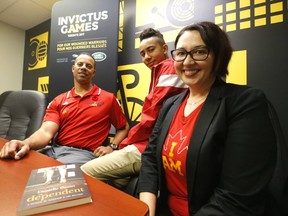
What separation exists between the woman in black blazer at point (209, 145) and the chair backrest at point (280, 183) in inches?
1.3

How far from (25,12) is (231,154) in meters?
4.09

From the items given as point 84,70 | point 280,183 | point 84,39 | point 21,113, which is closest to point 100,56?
point 84,39

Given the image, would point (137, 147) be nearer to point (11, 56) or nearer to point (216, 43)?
point (216, 43)

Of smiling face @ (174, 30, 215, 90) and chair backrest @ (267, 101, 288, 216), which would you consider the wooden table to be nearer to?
chair backrest @ (267, 101, 288, 216)

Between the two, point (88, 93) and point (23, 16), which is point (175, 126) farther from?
point (23, 16)

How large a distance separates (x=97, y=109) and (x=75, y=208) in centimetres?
134

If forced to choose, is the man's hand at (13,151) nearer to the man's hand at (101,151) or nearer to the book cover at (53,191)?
the book cover at (53,191)

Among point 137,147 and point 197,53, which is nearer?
point 197,53

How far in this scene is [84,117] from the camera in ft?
5.89

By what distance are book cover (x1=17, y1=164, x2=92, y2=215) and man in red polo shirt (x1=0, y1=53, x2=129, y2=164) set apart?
0.83 meters

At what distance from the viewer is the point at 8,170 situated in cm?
80

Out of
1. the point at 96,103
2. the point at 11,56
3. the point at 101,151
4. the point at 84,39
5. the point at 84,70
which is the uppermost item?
the point at 11,56

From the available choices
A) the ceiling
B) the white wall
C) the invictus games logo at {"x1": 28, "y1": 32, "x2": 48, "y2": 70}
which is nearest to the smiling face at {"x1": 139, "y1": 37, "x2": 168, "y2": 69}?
the ceiling

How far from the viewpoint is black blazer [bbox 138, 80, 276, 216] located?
683 mm
